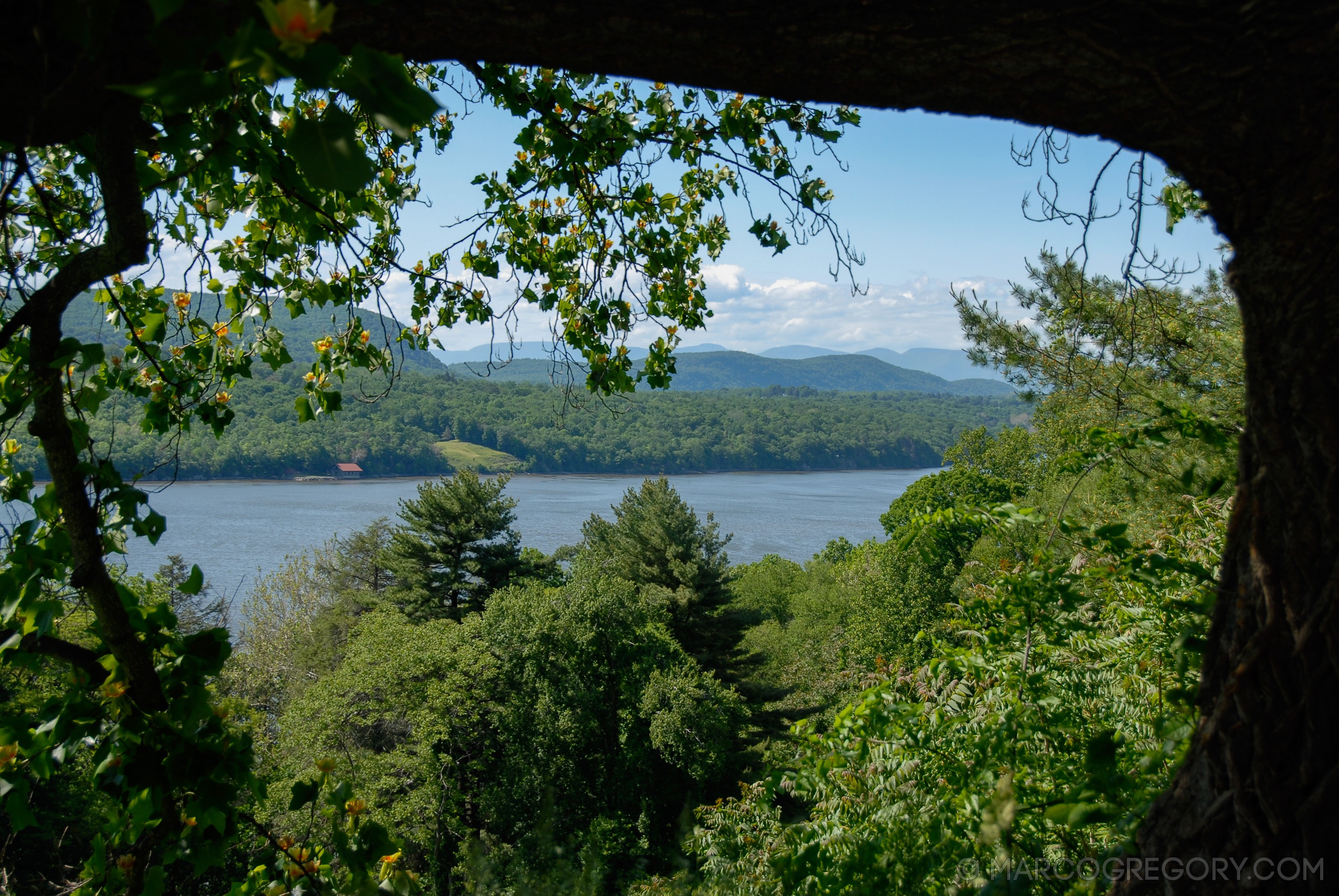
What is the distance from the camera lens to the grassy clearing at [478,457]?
187 feet

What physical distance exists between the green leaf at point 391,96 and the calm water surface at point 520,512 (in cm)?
2522

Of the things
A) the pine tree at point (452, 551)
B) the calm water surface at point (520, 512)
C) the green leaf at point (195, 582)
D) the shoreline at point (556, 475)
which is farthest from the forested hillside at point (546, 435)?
the green leaf at point (195, 582)

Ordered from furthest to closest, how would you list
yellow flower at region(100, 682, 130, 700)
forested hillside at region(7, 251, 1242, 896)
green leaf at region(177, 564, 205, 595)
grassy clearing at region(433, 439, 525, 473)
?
grassy clearing at region(433, 439, 525, 473) < forested hillside at region(7, 251, 1242, 896) < green leaf at region(177, 564, 205, 595) < yellow flower at region(100, 682, 130, 700)

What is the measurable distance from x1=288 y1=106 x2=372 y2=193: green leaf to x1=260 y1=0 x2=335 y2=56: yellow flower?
59mm

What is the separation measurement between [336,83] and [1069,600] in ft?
6.61

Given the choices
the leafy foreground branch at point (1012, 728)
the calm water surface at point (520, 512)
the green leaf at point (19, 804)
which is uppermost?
the green leaf at point (19, 804)

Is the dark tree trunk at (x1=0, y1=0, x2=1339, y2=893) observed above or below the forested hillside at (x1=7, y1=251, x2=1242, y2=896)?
above

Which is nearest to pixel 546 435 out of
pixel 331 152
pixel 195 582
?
pixel 195 582

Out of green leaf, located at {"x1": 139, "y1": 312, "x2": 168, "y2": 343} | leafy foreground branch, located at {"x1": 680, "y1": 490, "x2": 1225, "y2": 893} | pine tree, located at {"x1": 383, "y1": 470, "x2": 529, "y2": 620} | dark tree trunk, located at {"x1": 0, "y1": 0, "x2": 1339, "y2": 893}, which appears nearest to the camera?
dark tree trunk, located at {"x1": 0, "y1": 0, "x2": 1339, "y2": 893}

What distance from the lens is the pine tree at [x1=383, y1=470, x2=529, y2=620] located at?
72.2 ft

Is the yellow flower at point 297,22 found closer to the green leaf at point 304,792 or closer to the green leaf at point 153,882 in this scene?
the green leaf at point 304,792

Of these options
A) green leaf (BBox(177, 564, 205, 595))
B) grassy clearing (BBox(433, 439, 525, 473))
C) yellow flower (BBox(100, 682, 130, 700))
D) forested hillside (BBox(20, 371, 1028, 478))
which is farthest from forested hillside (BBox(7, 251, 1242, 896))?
grassy clearing (BBox(433, 439, 525, 473))

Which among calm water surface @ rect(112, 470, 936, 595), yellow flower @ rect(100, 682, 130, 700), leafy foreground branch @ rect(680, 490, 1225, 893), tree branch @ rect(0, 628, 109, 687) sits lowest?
calm water surface @ rect(112, 470, 936, 595)

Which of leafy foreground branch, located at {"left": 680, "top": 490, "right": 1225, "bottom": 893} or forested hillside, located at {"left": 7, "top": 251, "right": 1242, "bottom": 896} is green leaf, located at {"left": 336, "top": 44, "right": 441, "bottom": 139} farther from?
leafy foreground branch, located at {"left": 680, "top": 490, "right": 1225, "bottom": 893}
